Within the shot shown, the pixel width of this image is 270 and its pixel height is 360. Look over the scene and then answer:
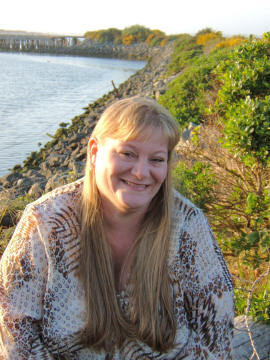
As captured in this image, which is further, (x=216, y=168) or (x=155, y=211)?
(x=216, y=168)

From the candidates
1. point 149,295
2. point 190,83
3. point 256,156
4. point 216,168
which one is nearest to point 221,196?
point 216,168

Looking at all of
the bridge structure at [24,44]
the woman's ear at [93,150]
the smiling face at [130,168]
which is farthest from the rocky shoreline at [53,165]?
the bridge structure at [24,44]

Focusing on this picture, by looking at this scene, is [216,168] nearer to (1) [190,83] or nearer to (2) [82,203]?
(2) [82,203]

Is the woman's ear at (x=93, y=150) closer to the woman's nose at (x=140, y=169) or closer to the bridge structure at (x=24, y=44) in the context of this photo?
the woman's nose at (x=140, y=169)

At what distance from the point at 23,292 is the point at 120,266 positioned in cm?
52

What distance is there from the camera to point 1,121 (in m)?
13.9

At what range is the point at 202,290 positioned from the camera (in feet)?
6.48

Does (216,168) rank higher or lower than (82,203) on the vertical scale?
lower

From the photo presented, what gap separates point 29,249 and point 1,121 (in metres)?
13.1

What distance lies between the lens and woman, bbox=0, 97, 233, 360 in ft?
5.90

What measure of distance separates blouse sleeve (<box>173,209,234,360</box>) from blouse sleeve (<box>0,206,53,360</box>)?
692 millimetres

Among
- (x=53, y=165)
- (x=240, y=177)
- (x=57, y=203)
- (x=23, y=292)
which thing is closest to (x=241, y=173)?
(x=240, y=177)

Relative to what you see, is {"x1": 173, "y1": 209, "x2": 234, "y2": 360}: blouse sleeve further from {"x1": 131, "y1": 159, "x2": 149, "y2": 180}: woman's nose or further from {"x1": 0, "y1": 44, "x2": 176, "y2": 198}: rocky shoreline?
{"x1": 0, "y1": 44, "x2": 176, "y2": 198}: rocky shoreline

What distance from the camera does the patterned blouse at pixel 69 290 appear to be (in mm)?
1772
